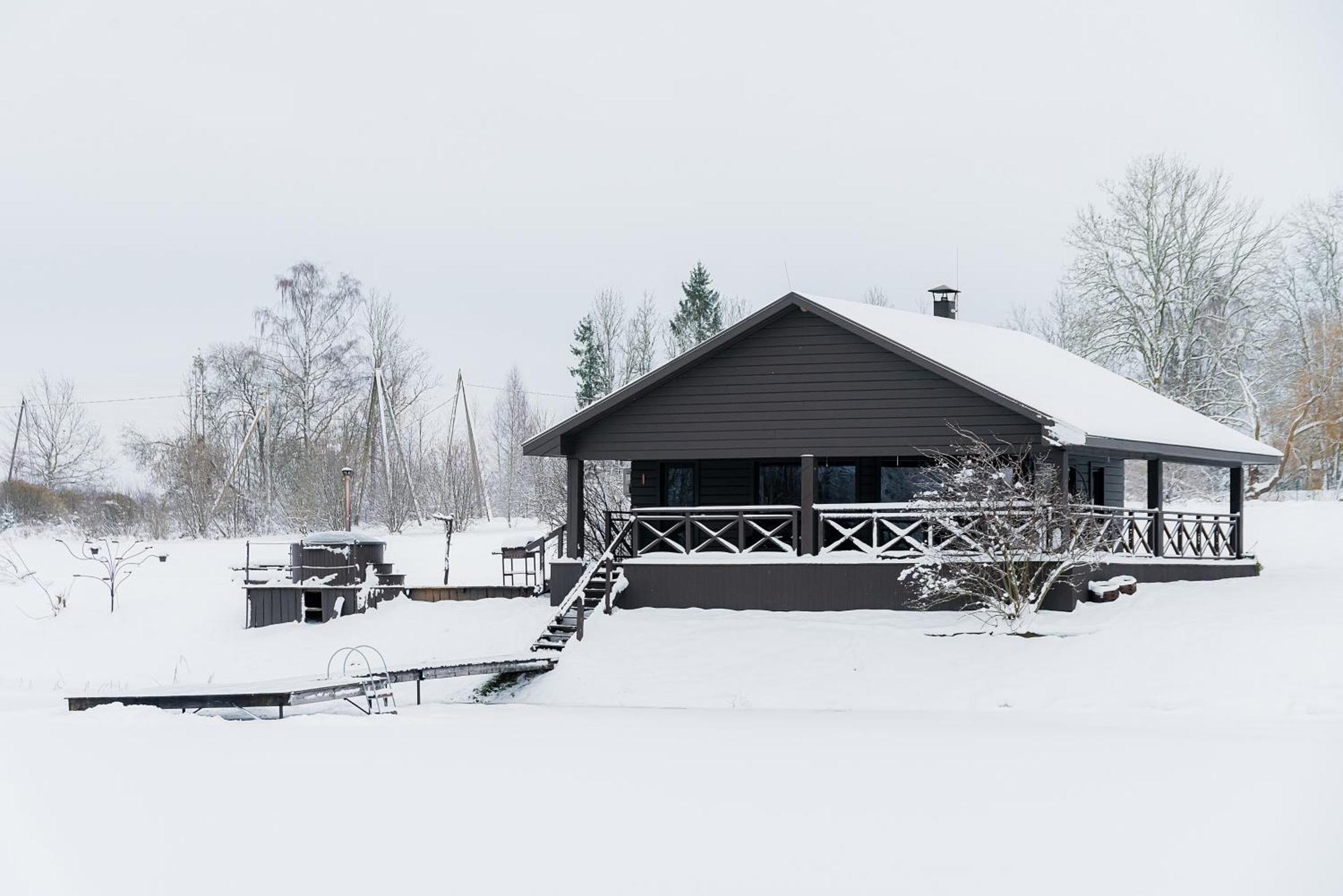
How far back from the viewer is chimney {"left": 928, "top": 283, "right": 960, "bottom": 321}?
27219 millimetres

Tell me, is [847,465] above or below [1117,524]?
above

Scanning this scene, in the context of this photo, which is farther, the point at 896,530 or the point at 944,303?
the point at 944,303

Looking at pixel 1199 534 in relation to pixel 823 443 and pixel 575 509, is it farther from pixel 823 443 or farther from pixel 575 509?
pixel 575 509

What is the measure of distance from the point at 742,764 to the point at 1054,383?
13.0 metres

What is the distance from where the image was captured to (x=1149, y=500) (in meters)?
23.9

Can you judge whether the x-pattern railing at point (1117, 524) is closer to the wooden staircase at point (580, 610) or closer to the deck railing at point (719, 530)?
the deck railing at point (719, 530)

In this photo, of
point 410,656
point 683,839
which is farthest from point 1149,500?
point 683,839

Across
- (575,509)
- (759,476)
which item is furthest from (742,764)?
(759,476)

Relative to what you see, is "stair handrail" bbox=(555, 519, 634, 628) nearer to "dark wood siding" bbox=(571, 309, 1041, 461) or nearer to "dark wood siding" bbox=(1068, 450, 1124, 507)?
"dark wood siding" bbox=(571, 309, 1041, 461)

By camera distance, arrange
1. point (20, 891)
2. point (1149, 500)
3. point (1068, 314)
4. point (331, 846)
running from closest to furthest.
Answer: point (20, 891) < point (331, 846) < point (1149, 500) < point (1068, 314)

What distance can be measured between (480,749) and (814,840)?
4274 millimetres

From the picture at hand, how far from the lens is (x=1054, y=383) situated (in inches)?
896

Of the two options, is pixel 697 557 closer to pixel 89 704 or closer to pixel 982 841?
pixel 89 704

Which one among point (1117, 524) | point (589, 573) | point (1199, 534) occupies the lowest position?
point (589, 573)
